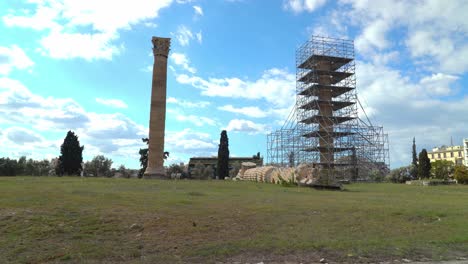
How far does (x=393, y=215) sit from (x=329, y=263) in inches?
242

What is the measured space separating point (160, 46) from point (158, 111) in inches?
318

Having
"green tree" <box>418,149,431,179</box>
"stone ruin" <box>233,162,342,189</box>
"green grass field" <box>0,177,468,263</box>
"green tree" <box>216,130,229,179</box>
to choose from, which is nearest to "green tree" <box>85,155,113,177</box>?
"green tree" <box>216,130,229,179</box>

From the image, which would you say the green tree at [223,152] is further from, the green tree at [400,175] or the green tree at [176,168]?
the green tree at [176,168]

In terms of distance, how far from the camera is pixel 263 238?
10.3 m

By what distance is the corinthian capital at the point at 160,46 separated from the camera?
51.6 m

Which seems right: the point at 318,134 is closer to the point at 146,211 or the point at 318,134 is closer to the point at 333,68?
the point at 333,68

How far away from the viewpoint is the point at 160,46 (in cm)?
5169

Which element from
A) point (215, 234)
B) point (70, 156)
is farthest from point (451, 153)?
point (215, 234)

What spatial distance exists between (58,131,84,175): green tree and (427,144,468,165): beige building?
105 m

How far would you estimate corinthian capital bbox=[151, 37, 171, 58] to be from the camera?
51.6 meters

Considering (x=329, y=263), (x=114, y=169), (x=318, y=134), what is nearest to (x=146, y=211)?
(x=329, y=263)

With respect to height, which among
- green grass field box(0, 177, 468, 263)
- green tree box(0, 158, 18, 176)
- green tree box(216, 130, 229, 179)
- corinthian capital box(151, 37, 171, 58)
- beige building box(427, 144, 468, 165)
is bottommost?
green grass field box(0, 177, 468, 263)

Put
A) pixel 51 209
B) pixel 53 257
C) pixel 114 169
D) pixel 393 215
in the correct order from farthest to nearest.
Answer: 1. pixel 114 169
2. pixel 393 215
3. pixel 51 209
4. pixel 53 257

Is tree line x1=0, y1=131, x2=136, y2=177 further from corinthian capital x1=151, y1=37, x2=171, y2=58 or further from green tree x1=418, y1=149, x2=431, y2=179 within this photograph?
green tree x1=418, y1=149, x2=431, y2=179
